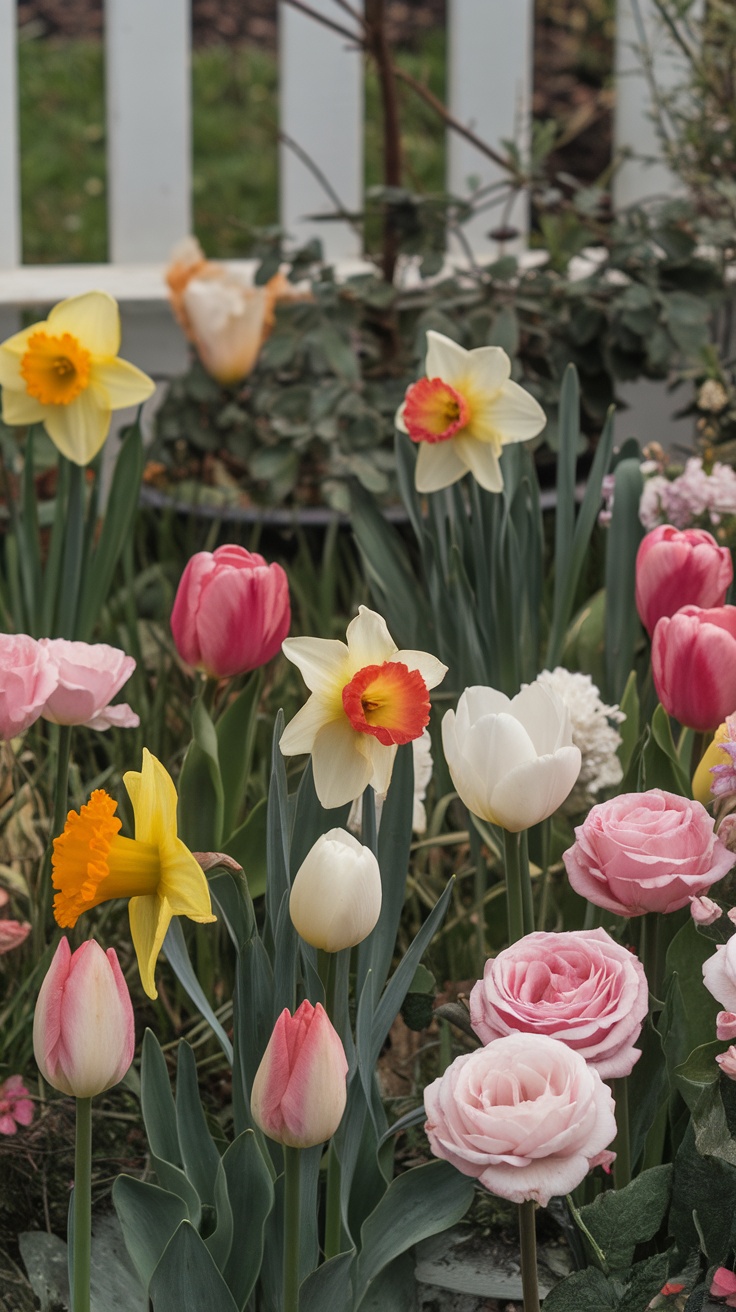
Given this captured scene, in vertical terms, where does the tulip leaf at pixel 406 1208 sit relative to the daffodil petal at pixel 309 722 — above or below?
below

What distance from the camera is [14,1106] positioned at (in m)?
0.99

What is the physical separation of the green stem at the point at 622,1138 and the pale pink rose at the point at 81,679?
40cm

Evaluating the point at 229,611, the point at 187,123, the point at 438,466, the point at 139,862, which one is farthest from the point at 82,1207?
the point at 187,123

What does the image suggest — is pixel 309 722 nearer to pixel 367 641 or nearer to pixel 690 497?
pixel 367 641

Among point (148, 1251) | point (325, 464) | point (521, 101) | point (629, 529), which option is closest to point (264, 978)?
point (148, 1251)

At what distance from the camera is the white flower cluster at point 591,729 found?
1.12 metres

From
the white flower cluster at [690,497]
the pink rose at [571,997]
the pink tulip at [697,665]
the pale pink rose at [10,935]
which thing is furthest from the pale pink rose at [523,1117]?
the white flower cluster at [690,497]

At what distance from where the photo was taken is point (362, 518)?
4.69 feet

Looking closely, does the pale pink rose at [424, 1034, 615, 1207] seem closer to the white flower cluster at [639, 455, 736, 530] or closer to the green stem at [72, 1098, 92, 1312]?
the green stem at [72, 1098, 92, 1312]

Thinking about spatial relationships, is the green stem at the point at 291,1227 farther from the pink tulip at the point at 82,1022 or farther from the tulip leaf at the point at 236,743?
the tulip leaf at the point at 236,743

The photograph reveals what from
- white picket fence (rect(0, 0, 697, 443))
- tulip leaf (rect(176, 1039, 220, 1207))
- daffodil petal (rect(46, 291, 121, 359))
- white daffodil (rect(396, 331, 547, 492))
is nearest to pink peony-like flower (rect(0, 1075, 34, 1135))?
tulip leaf (rect(176, 1039, 220, 1207))

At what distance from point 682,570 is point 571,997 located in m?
0.44

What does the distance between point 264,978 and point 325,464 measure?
4.64ft

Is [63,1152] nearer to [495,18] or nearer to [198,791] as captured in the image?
[198,791]
